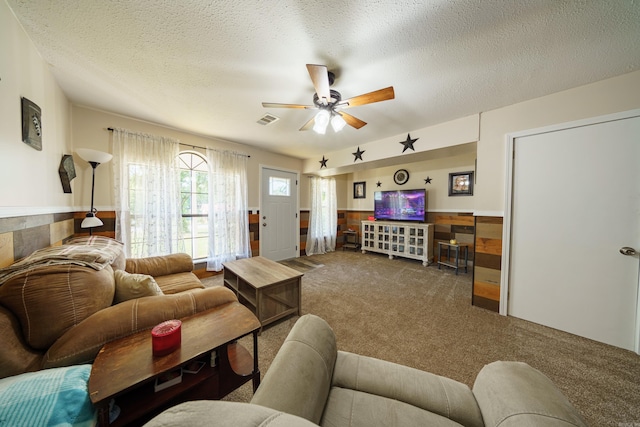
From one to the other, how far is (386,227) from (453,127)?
240 centimetres

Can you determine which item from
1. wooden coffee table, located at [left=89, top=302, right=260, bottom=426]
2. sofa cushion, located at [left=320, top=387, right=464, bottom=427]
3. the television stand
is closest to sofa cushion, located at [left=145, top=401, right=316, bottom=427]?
sofa cushion, located at [left=320, top=387, right=464, bottom=427]

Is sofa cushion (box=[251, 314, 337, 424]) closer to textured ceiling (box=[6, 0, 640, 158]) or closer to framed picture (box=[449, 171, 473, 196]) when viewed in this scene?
textured ceiling (box=[6, 0, 640, 158])

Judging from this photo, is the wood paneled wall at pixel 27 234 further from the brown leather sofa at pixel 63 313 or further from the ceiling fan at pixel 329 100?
the ceiling fan at pixel 329 100

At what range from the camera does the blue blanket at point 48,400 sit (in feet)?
1.83

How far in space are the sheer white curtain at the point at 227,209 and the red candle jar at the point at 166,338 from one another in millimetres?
2364

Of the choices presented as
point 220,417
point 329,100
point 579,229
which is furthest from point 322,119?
point 579,229

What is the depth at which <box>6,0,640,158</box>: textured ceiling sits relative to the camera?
1.15 metres

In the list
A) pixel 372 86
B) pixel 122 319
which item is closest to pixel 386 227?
pixel 372 86

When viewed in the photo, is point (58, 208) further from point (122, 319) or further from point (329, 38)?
point (329, 38)

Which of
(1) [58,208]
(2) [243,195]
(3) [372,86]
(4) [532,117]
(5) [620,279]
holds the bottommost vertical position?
(5) [620,279]

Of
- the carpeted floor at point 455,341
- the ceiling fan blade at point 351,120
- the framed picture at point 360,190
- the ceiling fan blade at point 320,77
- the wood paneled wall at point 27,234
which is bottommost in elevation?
the carpeted floor at point 455,341

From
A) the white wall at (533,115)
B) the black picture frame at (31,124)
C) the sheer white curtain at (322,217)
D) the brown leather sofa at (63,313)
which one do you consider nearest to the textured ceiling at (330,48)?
the white wall at (533,115)

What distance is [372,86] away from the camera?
1818 mm

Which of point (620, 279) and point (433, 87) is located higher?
point (433, 87)
